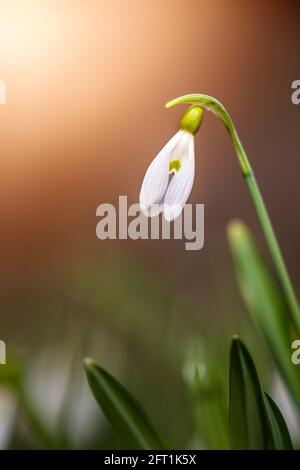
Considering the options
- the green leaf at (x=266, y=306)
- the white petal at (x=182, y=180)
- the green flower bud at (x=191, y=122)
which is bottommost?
the green leaf at (x=266, y=306)

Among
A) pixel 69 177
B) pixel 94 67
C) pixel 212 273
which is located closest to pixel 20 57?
pixel 94 67

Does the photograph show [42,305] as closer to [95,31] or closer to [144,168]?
[144,168]

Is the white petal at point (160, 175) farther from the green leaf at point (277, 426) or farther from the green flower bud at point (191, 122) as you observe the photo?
the green leaf at point (277, 426)

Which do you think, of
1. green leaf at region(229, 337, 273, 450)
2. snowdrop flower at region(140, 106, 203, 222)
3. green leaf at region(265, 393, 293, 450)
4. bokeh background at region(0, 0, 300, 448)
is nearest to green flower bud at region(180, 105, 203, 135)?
snowdrop flower at region(140, 106, 203, 222)

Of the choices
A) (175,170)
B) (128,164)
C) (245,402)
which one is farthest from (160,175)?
(245,402)

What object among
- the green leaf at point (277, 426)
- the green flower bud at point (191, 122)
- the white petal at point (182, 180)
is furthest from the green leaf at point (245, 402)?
the green flower bud at point (191, 122)

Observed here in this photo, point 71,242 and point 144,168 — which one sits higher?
point 144,168

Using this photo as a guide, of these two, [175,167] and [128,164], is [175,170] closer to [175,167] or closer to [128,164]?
[175,167]
